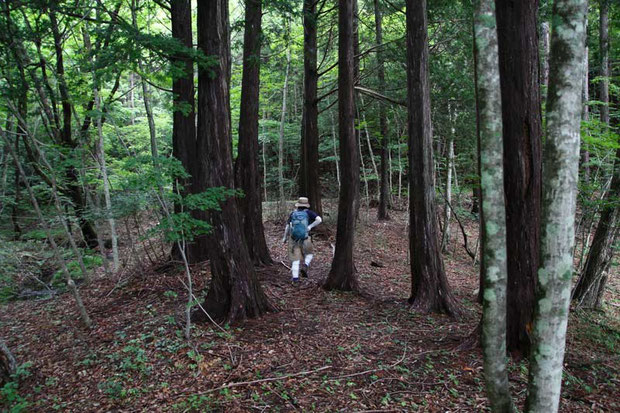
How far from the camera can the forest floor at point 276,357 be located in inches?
165

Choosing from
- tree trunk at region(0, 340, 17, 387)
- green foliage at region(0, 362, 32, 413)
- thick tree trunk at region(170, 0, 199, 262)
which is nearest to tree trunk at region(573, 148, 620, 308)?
thick tree trunk at region(170, 0, 199, 262)

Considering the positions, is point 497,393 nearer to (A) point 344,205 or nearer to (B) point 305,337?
(B) point 305,337

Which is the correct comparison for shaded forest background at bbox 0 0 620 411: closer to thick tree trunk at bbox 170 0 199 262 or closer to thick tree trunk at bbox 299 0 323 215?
thick tree trunk at bbox 170 0 199 262

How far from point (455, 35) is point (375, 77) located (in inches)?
164

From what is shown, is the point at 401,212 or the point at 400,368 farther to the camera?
the point at 401,212

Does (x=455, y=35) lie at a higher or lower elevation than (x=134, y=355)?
higher

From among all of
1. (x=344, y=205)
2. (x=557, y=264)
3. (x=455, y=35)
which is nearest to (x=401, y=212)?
(x=455, y=35)

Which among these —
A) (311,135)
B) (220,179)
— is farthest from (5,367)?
(311,135)

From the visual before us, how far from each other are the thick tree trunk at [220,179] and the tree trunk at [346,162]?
2236 millimetres

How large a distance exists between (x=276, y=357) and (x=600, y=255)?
277 inches

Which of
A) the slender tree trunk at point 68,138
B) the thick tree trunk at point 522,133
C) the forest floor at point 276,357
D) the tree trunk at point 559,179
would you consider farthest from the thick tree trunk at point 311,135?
the tree trunk at point 559,179

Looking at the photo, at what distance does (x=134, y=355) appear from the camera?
526 cm

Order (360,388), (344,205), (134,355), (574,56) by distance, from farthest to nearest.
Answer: (344,205)
(134,355)
(360,388)
(574,56)

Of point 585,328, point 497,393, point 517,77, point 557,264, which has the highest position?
point 517,77
